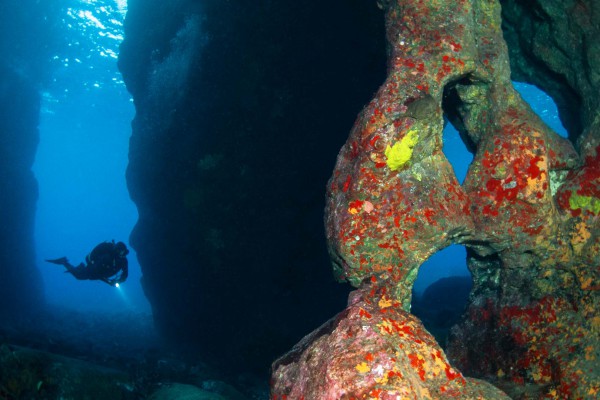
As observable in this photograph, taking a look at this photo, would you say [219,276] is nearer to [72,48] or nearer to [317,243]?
[317,243]

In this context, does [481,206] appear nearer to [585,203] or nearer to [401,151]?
[401,151]

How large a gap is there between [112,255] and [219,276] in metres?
3.54

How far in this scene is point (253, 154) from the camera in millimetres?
8156

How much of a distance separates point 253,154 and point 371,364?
6663 mm

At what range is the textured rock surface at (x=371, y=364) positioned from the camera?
190 centimetres

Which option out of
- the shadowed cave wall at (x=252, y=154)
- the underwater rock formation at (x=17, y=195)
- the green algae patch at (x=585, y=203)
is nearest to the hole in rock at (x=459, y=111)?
the green algae patch at (x=585, y=203)

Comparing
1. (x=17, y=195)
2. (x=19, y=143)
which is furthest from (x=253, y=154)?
(x=19, y=143)

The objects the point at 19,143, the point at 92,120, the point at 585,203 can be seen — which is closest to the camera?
the point at 585,203

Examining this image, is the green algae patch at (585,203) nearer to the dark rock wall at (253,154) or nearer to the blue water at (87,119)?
the dark rock wall at (253,154)

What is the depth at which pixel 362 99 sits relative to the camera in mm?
7207

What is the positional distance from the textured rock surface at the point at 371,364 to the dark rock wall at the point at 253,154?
5.51m

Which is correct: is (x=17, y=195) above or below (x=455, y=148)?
below

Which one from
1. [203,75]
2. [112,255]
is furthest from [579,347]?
[112,255]

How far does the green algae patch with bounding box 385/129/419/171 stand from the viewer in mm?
2855
